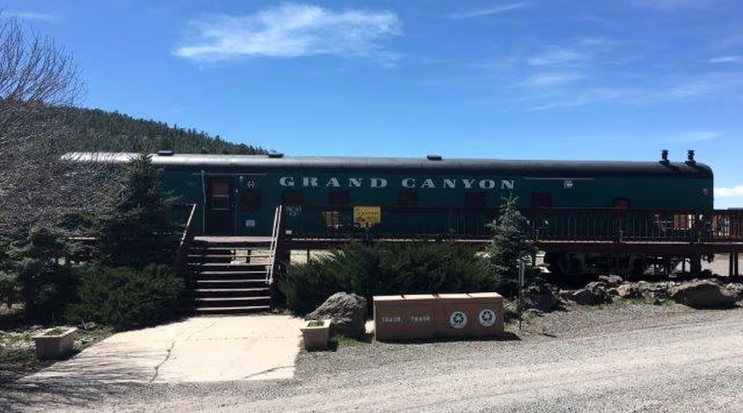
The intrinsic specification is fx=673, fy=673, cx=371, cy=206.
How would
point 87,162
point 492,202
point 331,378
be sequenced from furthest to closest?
point 492,202
point 87,162
point 331,378

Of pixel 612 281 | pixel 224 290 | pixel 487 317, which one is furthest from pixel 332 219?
pixel 487 317

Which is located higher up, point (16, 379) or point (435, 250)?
point (435, 250)

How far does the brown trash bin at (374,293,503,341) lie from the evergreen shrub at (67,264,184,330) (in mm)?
4392

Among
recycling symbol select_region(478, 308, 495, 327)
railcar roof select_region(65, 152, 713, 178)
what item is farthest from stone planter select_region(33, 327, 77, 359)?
railcar roof select_region(65, 152, 713, 178)

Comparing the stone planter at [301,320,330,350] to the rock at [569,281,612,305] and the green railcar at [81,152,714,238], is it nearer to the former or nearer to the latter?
the rock at [569,281,612,305]

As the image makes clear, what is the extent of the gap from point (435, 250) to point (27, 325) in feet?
24.7

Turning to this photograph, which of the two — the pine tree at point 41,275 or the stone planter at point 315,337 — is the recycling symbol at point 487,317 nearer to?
the stone planter at point 315,337

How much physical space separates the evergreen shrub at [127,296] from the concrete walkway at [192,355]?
0.43 metres

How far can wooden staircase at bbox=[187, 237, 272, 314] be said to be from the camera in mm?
13109

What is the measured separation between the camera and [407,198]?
61.2 feet

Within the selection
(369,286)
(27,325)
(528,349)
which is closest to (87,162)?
(27,325)

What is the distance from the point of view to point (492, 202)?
18688mm

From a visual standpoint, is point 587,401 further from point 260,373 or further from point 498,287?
point 498,287

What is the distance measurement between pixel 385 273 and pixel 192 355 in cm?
397
